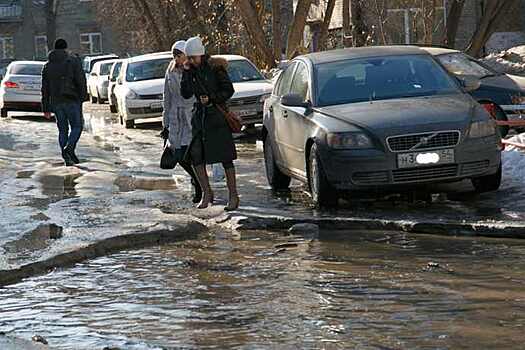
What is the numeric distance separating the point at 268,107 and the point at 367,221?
3807 mm

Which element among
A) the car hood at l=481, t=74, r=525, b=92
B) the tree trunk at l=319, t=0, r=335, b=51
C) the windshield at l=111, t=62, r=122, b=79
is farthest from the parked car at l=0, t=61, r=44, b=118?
the car hood at l=481, t=74, r=525, b=92

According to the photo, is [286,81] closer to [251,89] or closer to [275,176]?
[275,176]

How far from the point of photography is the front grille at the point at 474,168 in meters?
11.4

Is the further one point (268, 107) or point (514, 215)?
point (268, 107)

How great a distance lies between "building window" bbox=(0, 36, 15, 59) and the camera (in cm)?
7906

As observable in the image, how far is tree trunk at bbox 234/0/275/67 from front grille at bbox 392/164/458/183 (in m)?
19.8

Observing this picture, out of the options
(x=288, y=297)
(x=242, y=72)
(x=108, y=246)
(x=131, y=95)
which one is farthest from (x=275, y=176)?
(x=131, y=95)

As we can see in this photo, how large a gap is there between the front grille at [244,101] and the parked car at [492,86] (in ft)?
13.9

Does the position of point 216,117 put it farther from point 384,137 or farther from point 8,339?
point 8,339

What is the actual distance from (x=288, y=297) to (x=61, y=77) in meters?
10.9

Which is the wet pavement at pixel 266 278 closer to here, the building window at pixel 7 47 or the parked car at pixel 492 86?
the parked car at pixel 492 86

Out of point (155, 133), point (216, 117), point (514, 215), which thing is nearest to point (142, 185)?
point (216, 117)

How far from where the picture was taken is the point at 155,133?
2552cm

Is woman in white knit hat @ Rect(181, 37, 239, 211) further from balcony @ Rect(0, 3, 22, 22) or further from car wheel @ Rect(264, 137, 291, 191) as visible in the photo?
balcony @ Rect(0, 3, 22, 22)
